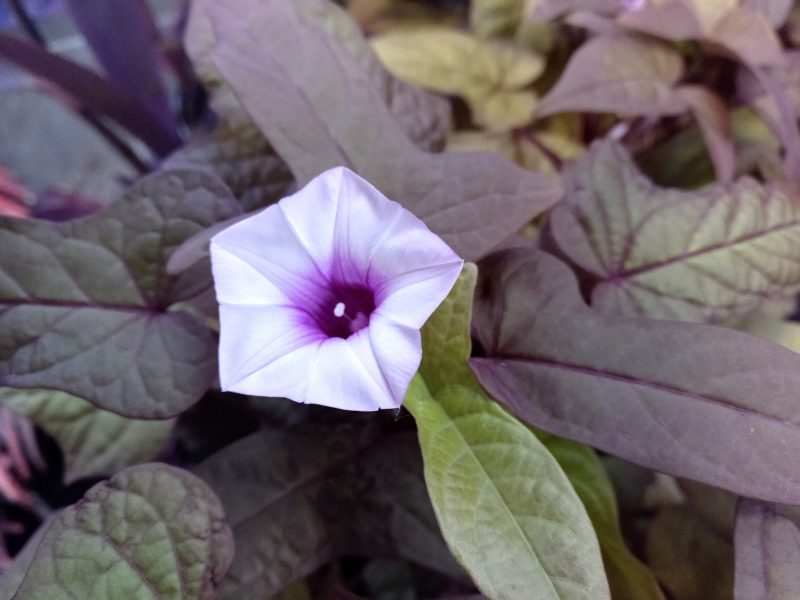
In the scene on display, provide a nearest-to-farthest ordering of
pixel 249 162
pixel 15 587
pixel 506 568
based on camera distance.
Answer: pixel 506 568 < pixel 15 587 < pixel 249 162

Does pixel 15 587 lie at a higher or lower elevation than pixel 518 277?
lower

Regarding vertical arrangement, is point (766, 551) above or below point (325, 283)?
below

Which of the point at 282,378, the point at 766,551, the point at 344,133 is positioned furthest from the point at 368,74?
the point at 766,551

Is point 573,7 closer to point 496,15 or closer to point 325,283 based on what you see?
point 496,15

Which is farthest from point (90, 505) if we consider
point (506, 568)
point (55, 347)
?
point (506, 568)

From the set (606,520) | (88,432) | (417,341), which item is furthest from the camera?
(88,432)

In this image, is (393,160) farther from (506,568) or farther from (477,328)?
(506,568)

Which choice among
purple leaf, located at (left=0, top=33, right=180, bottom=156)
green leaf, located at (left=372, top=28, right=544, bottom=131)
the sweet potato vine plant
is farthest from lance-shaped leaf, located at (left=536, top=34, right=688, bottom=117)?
purple leaf, located at (left=0, top=33, right=180, bottom=156)
